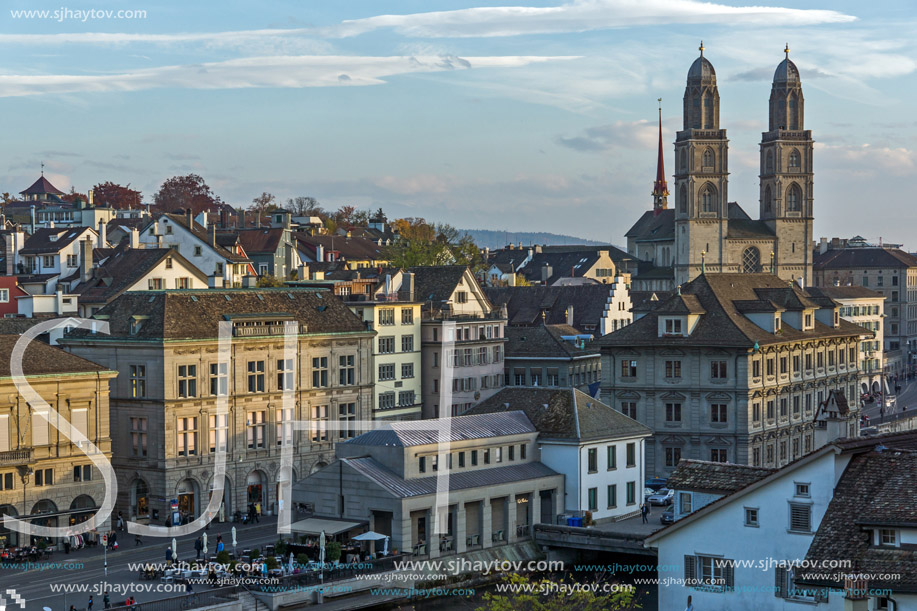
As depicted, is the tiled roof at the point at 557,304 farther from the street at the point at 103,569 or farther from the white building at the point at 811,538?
the white building at the point at 811,538

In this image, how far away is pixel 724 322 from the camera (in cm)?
9806

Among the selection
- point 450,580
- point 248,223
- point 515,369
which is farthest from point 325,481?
point 248,223

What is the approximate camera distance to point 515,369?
117000mm

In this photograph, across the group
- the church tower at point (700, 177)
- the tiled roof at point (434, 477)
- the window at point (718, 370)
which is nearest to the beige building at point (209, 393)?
the tiled roof at point (434, 477)

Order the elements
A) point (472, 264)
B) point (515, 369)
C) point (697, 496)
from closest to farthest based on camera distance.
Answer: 1. point (697, 496)
2. point (515, 369)
3. point (472, 264)

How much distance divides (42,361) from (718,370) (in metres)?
43.6

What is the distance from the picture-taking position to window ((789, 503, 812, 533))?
46.2 meters

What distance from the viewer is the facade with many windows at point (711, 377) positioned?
315 feet

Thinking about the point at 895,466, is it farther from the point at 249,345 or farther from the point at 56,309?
the point at 56,309

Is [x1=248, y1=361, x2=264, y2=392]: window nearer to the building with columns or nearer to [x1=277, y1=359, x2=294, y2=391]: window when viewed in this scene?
[x1=277, y1=359, x2=294, y2=391]: window

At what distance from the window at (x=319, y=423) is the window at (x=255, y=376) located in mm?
5141

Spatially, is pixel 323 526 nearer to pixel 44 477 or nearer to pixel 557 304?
pixel 44 477

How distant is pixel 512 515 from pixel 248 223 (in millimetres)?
115349

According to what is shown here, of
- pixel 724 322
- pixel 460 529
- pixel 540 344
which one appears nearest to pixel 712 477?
pixel 460 529
